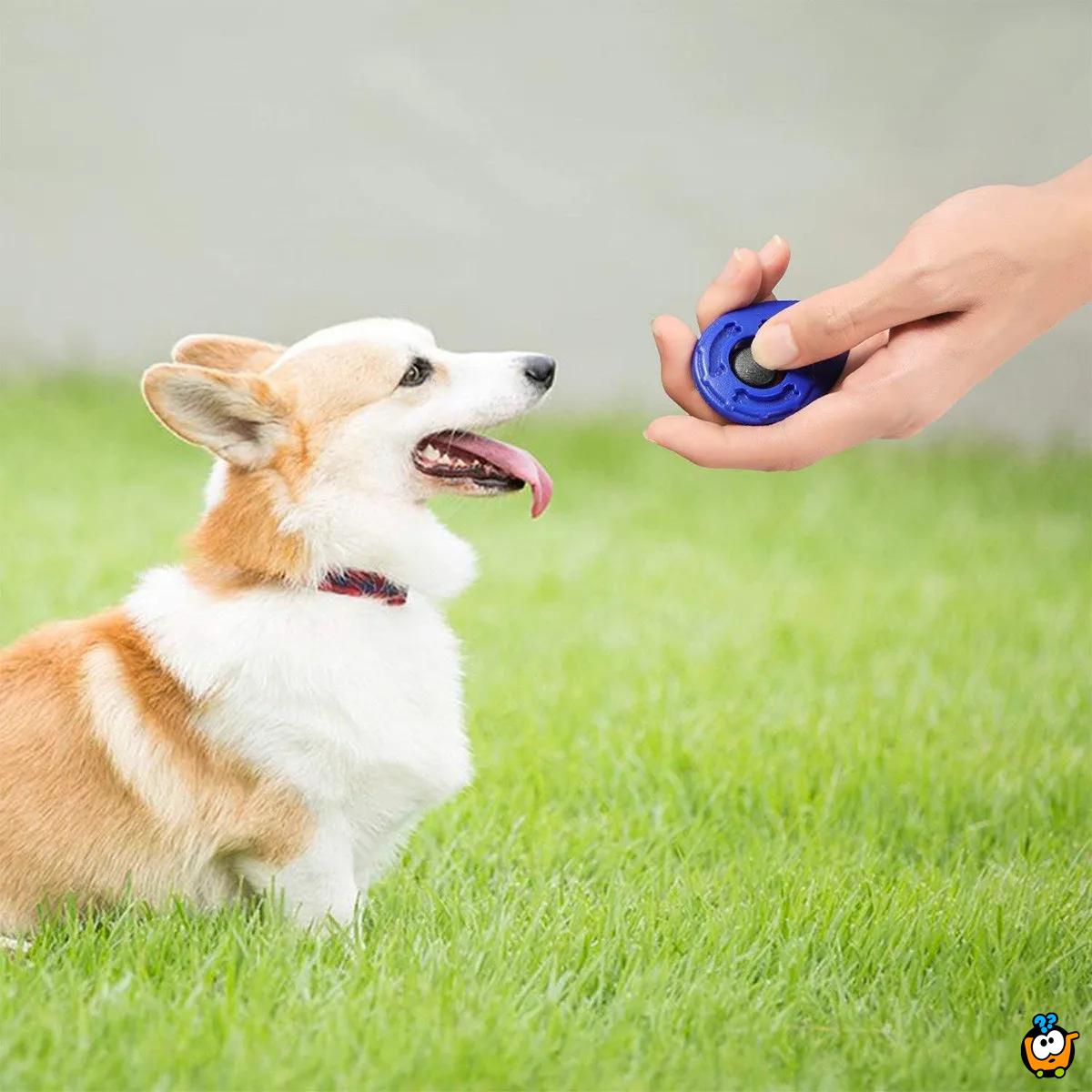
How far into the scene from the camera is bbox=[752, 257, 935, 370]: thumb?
2.40m

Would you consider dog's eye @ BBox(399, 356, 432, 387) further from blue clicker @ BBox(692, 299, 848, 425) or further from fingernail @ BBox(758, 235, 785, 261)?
fingernail @ BBox(758, 235, 785, 261)

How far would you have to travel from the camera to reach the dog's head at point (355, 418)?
8.90ft

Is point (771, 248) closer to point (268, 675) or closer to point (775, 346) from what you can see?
point (775, 346)

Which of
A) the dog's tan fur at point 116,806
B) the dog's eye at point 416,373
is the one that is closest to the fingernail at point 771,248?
the dog's eye at point 416,373

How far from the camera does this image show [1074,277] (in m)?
2.56

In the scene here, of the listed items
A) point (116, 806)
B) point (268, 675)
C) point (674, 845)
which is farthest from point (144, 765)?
point (674, 845)

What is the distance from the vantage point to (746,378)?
2.64m

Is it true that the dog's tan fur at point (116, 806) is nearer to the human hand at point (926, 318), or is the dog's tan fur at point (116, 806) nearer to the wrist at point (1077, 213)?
the human hand at point (926, 318)

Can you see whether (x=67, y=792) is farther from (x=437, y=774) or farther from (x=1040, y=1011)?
(x=1040, y=1011)

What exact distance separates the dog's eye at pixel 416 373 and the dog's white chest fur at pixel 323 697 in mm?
428

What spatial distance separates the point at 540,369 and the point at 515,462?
20cm

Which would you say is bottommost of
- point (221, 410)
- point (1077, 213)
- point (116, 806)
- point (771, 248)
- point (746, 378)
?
point (116, 806)

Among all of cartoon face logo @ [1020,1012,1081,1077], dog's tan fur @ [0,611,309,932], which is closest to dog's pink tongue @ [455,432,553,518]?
dog's tan fur @ [0,611,309,932]

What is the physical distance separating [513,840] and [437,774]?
2.17 feet
